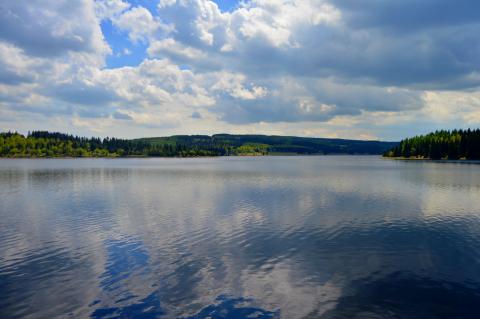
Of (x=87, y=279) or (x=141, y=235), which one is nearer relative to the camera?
(x=87, y=279)

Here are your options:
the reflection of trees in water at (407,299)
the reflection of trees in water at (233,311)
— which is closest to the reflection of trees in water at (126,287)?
the reflection of trees in water at (233,311)

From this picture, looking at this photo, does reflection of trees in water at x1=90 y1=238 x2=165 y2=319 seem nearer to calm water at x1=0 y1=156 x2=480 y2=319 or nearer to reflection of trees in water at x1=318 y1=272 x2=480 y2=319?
calm water at x1=0 y1=156 x2=480 y2=319

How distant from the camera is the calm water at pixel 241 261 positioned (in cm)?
2083

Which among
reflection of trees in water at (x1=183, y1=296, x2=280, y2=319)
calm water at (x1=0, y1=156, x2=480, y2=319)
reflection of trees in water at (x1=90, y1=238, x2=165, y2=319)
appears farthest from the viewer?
calm water at (x1=0, y1=156, x2=480, y2=319)

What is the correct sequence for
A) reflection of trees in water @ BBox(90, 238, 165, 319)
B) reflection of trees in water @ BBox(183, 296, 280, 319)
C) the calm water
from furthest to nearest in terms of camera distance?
the calm water
reflection of trees in water @ BBox(90, 238, 165, 319)
reflection of trees in water @ BBox(183, 296, 280, 319)

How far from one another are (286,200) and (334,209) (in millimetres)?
10416

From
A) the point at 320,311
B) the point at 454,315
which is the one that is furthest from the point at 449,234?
the point at 320,311

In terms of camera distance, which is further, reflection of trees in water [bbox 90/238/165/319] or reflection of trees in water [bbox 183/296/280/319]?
reflection of trees in water [bbox 90/238/165/319]

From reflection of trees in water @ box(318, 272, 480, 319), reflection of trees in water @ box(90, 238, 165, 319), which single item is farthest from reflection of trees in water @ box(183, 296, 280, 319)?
reflection of trees in water @ box(318, 272, 480, 319)

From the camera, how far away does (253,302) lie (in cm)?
2119

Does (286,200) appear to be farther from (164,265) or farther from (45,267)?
(45,267)

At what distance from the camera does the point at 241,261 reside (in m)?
28.6

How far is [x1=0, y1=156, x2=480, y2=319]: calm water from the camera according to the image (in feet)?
68.3

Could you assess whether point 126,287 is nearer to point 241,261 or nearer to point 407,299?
point 241,261
